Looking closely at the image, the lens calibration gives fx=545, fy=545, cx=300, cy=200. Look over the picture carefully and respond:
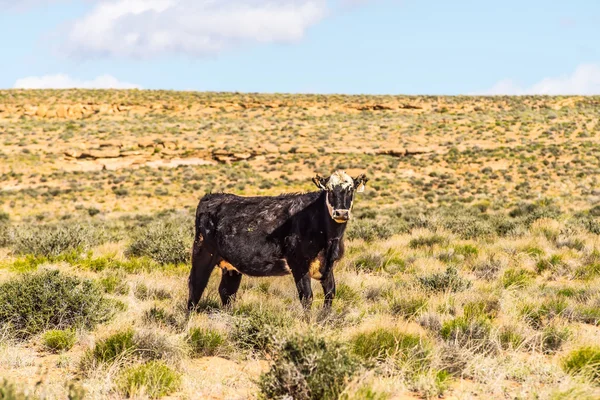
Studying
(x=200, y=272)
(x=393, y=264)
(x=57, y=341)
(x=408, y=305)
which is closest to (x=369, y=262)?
(x=393, y=264)

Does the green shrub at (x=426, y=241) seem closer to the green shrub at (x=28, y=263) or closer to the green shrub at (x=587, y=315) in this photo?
the green shrub at (x=587, y=315)

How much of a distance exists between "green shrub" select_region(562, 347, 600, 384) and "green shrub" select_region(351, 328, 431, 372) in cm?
125

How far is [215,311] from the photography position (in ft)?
23.5

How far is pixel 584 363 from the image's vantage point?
4.92 metres

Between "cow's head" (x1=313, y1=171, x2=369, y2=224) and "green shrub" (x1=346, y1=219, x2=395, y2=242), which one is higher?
"cow's head" (x1=313, y1=171, x2=369, y2=224)

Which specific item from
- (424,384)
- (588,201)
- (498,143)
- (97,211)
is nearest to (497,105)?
(498,143)

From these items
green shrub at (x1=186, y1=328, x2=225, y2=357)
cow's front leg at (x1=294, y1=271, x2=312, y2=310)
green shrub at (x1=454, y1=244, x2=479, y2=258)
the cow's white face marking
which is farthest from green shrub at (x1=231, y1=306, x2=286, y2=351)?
green shrub at (x1=454, y1=244, x2=479, y2=258)

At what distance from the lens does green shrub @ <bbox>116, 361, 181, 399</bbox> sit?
438 cm

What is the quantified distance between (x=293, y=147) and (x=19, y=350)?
44.8 metres

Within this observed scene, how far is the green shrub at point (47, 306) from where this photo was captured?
6277 millimetres

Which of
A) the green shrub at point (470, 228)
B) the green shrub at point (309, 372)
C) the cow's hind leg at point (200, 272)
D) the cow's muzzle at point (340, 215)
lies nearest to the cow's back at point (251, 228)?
the cow's hind leg at point (200, 272)

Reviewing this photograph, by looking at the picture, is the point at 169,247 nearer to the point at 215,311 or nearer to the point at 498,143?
the point at 215,311

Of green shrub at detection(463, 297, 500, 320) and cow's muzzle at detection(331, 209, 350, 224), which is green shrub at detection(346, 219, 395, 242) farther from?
cow's muzzle at detection(331, 209, 350, 224)

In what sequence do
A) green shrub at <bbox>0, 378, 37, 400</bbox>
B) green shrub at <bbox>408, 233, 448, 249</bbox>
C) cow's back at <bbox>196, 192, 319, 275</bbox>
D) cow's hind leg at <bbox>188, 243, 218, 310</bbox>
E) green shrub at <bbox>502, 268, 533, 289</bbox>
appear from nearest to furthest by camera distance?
green shrub at <bbox>0, 378, 37, 400</bbox> < cow's back at <bbox>196, 192, 319, 275</bbox> < cow's hind leg at <bbox>188, 243, 218, 310</bbox> < green shrub at <bbox>502, 268, 533, 289</bbox> < green shrub at <bbox>408, 233, 448, 249</bbox>
